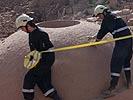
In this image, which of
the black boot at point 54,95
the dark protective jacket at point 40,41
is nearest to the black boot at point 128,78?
the black boot at point 54,95

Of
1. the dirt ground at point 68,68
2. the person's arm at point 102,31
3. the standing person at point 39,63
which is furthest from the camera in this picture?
the person's arm at point 102,31

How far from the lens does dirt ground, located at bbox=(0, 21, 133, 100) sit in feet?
22.6

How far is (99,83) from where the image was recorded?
7.15 m

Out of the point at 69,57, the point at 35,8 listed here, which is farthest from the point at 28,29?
the point at 35,8

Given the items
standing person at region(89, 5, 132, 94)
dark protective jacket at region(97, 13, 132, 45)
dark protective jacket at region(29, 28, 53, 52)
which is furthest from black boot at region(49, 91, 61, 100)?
dark protective jacket at region(97, 13, 132, 45)

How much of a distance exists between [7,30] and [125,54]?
12.6m

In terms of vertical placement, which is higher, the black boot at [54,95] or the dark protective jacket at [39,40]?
the dark protective jacket at [39,40]

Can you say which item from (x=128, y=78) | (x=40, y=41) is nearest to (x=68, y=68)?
(x=40, y=41)

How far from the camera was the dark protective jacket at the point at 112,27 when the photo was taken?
7.25m

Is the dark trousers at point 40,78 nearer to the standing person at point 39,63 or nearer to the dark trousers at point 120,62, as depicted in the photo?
the standing person at point 39,63

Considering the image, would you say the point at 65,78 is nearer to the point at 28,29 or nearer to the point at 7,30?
the point at 28,29

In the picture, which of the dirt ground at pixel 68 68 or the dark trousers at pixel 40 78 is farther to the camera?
the dirt ground at pixel 68 68

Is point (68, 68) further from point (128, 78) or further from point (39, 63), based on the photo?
point (128, 78)

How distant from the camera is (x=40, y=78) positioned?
21.7 ft
